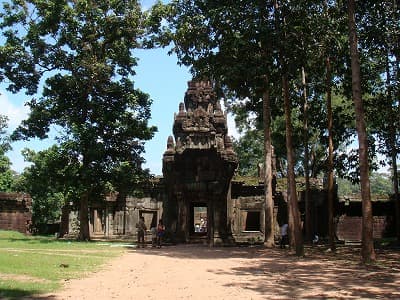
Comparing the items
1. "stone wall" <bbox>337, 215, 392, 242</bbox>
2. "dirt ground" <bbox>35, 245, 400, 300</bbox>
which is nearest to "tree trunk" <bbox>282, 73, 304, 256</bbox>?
"dirt ground" <bbox>35, 245, 400, 300</bbox>

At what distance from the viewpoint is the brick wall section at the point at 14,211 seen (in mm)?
32312

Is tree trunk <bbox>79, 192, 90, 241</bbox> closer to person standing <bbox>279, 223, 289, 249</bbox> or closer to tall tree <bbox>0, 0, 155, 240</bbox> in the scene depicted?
tall tree <bbox>0, 0, 155, 240</bbox>

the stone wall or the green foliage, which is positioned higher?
the green foliage

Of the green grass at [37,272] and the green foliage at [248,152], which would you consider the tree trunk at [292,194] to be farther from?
the green foliage at [248,152]

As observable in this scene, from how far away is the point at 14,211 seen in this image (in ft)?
107

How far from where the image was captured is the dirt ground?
9445mm

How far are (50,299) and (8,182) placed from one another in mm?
35798

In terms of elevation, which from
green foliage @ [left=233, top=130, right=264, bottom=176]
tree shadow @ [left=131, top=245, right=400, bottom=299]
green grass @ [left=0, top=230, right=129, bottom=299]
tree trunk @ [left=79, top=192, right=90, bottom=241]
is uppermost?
green foliage @ [left=233, top=130, right=264, bottom=176]

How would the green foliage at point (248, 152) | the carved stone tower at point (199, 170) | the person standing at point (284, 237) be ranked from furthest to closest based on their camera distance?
the green foliage at point (248, 152) → the carved stone tower at point (199, 170) → the person standing at point (284, 237)

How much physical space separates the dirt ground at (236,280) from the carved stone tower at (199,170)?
8.25 m

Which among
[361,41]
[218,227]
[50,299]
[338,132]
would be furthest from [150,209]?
[50,299]

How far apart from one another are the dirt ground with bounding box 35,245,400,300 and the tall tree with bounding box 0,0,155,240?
382 inches

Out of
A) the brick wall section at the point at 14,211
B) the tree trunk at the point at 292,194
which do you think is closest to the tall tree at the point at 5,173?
the brick wall section at the point at 14,211

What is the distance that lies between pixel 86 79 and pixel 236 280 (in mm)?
16676
